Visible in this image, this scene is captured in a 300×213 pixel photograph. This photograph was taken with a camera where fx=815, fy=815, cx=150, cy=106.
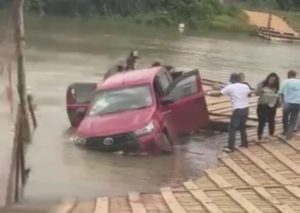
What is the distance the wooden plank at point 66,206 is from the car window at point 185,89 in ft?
18.2

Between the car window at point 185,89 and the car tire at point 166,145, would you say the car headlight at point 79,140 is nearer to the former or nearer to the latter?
the car tire at point 166,145

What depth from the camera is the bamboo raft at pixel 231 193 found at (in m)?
11.4

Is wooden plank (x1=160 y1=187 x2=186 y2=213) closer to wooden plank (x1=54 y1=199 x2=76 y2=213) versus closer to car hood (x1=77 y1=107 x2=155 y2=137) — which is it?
wooden plank (x1=54 y1=199 x2=76 y2=213)

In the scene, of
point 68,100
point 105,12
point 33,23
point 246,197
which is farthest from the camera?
point 105,12

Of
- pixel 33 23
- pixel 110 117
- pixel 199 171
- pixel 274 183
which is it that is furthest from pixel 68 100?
pixel 33 23

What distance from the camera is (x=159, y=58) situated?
4206 centimetres

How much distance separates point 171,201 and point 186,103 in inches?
224

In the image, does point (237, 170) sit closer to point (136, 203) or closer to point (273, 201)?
point (273, 201)

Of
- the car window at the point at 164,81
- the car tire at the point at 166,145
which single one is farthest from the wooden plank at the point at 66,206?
the car window at the point at 164,81

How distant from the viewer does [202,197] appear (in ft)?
39.4

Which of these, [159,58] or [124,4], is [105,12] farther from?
[159,58]

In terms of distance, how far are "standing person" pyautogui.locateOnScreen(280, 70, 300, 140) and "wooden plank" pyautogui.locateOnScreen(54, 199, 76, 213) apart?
529cm

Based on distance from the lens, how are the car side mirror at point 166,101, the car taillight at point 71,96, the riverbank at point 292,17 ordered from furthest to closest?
1. the riverbank at point 292,17
2. the car taillight at point 71,96
3. the car side mirror at point 166,101

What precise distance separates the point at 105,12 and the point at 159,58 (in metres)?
31.4
